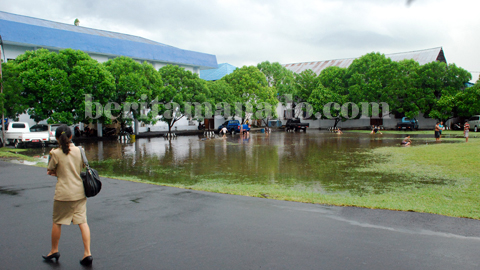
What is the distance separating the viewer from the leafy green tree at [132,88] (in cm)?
3180

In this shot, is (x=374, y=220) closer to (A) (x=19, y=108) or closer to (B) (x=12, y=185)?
(B) (x=12, y=185)

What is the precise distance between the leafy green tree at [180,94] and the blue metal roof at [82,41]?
7.82 meters

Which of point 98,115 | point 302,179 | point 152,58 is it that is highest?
point 152,58

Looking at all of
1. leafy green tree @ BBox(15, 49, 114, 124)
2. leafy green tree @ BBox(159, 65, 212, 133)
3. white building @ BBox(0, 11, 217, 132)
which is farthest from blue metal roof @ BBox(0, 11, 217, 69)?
leafy green tree @ BBox(159, 65, 212, 133)

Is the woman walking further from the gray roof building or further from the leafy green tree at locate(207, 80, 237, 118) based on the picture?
the gray roof building

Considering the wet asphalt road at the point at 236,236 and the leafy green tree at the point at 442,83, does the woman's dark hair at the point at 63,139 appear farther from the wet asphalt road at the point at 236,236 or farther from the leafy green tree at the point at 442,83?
the leafy green tree at the point at 442,83

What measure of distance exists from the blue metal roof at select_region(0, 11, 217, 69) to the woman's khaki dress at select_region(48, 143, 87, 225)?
113 ft

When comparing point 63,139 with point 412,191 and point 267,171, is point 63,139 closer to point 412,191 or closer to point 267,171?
point 412,191

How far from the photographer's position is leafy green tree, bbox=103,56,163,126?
31.8 m

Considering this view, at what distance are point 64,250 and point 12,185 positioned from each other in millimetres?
5722

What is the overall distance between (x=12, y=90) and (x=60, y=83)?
4250 millimetres

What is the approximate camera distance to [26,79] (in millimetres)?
25828

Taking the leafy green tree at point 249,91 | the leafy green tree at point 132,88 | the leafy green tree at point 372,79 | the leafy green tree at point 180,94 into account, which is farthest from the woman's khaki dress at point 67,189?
the leafy green tree at point 372,79

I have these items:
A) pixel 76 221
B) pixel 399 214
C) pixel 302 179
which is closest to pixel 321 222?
pixel 399 214
